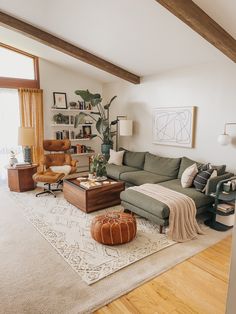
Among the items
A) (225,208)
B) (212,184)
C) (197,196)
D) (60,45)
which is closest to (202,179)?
(212,184)

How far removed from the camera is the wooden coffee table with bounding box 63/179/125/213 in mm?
3631

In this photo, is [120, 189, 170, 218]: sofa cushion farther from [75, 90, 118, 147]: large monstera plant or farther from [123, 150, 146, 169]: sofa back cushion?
[75, 90, 118, 147]: large monstera plant

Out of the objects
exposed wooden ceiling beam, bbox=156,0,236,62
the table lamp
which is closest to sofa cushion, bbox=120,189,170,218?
exposed wooden ceiling beam, bbox=156,0,236,62

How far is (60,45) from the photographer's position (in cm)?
439

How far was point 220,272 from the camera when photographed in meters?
2.32

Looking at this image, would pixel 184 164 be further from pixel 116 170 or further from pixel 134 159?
pixel 116 170

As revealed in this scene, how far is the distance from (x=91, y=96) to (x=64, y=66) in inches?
46.1

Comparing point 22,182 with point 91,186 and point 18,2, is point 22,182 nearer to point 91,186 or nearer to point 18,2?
point 91,186

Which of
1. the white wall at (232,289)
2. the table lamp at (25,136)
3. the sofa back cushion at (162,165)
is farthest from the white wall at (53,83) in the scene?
the white wall at (232,289)

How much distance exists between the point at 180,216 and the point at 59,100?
4329mm

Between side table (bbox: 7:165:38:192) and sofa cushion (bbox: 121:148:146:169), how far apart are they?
2.03 meters

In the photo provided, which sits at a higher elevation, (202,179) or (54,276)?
(202,179)

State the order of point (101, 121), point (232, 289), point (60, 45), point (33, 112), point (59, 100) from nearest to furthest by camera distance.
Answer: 1. point (232, 289)
2. point (60, 45)
3. point (33, 112)
4. point (101, 121)
5. point (59, 100)

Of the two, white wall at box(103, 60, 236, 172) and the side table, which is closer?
white wall at box(103, 60, 236, 172)
